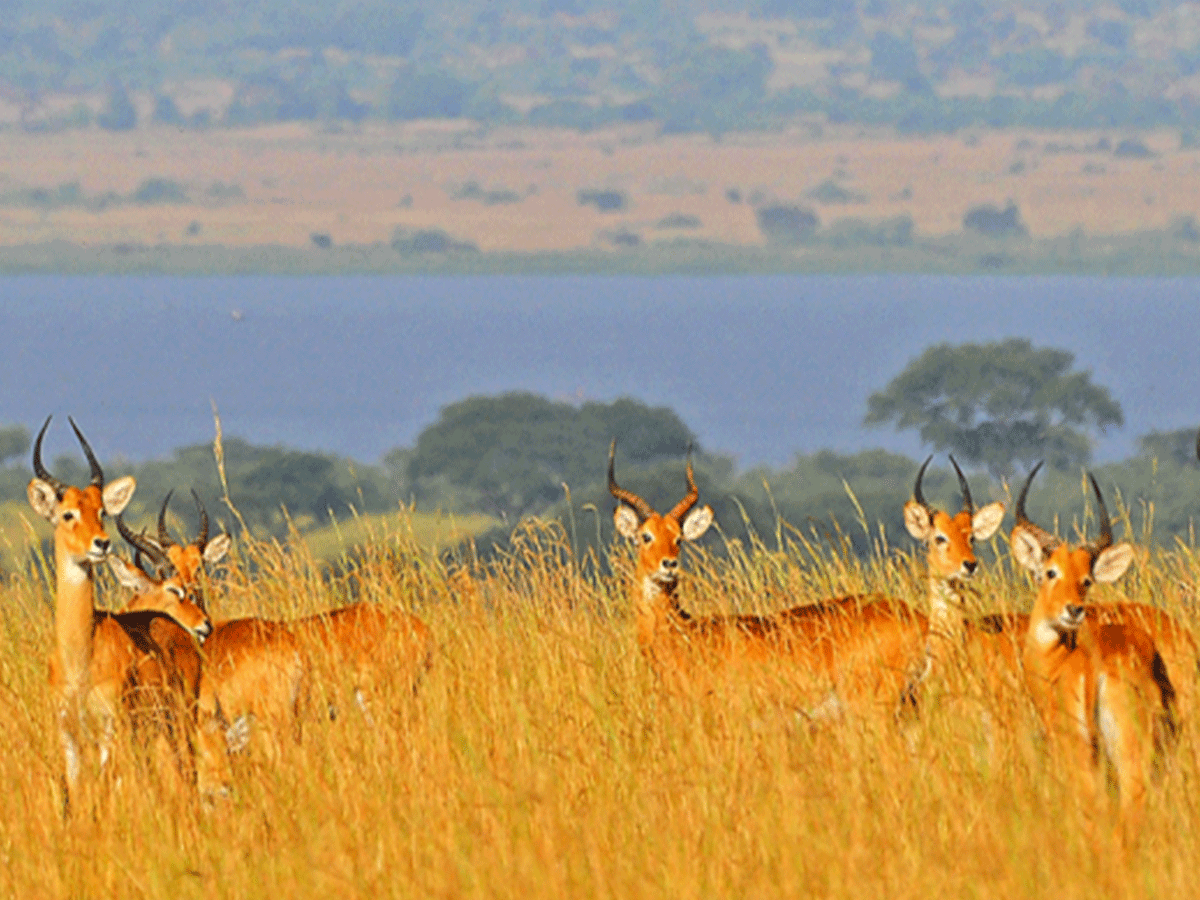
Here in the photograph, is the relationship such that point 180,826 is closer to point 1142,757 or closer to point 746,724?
point 746,724

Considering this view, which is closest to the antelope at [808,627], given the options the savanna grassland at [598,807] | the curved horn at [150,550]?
the savanna grassland at [598,807]

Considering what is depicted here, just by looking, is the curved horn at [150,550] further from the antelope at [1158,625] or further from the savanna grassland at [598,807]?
the antelope at [1158,625]

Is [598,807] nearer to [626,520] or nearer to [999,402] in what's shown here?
[626,520]

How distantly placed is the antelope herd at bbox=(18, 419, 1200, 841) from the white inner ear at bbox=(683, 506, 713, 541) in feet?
0.04

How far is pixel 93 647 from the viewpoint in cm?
695

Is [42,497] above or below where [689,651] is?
above

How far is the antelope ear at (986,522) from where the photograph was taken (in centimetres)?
766

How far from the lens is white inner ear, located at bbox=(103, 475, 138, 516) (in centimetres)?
716

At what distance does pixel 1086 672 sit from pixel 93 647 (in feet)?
12.1

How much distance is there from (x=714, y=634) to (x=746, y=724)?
1.37m

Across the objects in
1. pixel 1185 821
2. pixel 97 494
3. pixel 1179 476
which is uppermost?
pixel 97 494

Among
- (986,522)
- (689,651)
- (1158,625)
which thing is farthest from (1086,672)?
(689,651)

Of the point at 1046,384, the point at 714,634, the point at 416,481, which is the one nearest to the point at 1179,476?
the point at 1046,384

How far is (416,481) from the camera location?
5644 cm
